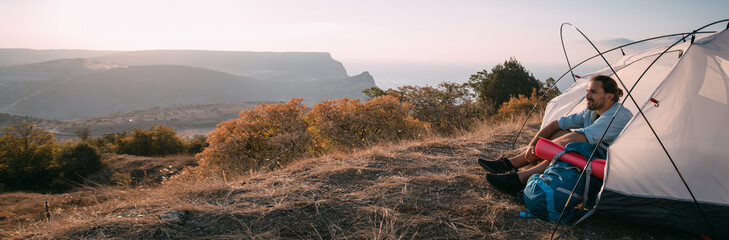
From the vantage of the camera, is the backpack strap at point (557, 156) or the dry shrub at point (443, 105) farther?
the dry shrub at point (443, 105)

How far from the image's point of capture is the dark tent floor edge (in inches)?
97.9

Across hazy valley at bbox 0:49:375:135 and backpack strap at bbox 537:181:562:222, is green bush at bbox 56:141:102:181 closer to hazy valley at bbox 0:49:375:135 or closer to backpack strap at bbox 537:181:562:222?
backpack strap at bbox 537:181:562:222

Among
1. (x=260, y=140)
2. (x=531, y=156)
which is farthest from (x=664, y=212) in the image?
(x=260, y=140)

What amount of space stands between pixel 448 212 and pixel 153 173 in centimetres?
1828

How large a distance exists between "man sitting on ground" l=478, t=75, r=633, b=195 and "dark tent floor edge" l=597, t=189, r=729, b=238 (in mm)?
592

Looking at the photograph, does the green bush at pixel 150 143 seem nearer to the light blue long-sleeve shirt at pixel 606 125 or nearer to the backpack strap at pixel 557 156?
the backpack strap at pixel 557 156

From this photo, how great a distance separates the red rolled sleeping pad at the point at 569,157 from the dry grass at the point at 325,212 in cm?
42

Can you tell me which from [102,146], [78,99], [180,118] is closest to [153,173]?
[102,146]

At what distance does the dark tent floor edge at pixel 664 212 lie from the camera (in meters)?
2.49

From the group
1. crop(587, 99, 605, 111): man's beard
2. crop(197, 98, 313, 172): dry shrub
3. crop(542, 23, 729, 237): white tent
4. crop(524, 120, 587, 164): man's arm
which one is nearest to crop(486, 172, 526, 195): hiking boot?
crop(524, 120, 587, 164): man's arm

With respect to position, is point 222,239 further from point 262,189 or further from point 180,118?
point 180,118

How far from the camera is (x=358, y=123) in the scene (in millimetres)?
7898

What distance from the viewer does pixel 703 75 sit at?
2.76 m

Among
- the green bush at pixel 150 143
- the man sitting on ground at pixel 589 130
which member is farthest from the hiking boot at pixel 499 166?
the green bush at pixel 150 143
